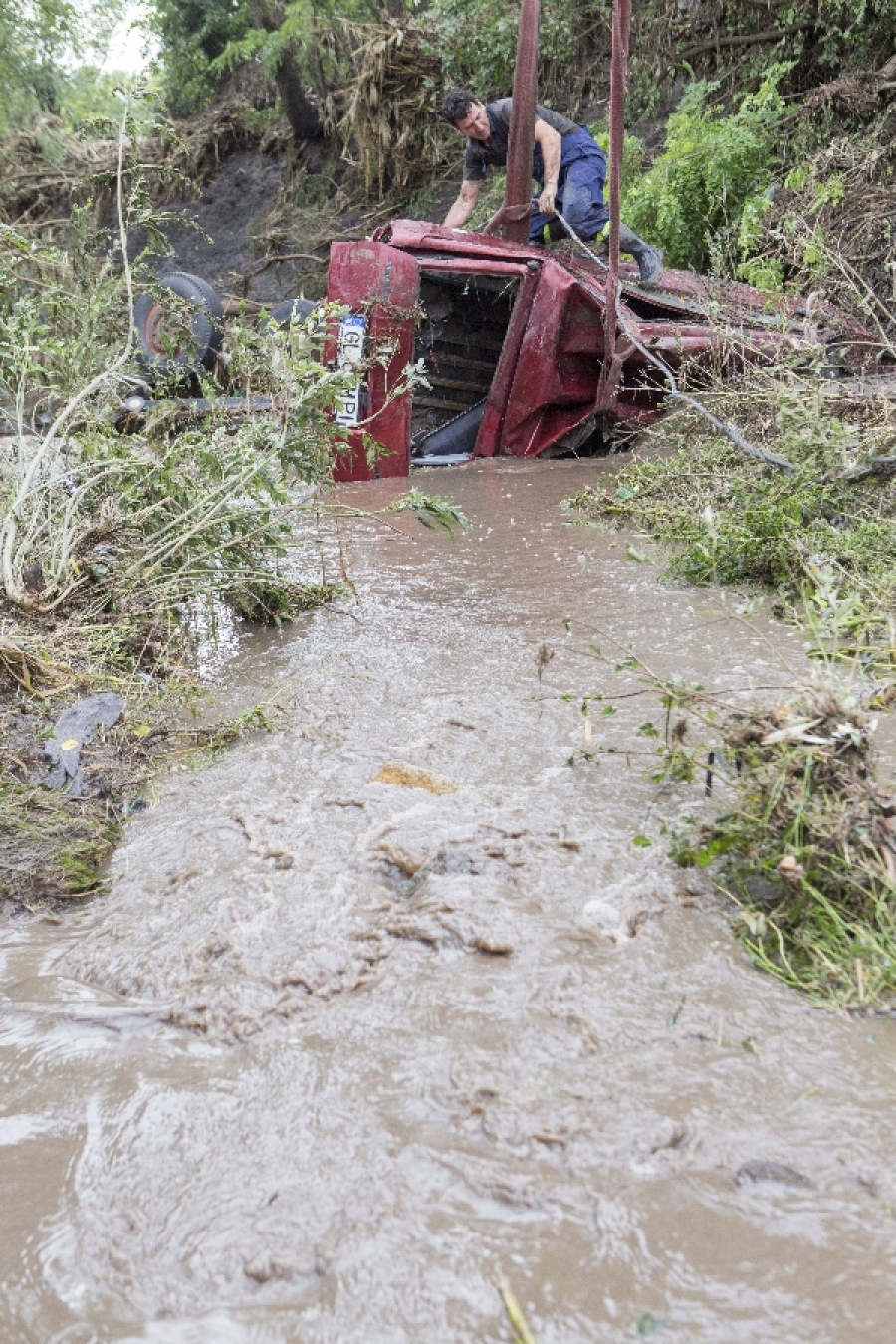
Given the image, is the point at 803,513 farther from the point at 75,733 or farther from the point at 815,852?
the point at 75,733

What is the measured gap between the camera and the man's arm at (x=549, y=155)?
684cm

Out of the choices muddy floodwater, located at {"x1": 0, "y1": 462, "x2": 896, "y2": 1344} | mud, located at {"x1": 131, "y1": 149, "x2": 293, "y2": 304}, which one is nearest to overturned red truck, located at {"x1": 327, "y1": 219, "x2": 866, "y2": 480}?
muddy floodwater, located at {"x1": 0, "y1": 462, "x2": 896, "y2": 1344}

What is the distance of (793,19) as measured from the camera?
9.44 metres

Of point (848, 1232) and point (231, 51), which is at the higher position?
point (231, 51)

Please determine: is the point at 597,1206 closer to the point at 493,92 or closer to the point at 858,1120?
the point at 858,1120

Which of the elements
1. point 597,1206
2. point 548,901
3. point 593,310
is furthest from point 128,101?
point 597,1206

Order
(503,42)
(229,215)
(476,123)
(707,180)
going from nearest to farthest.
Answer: (476,123) → (707,180) → (503,42) → (229,215)

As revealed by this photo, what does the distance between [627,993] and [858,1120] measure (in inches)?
15.6

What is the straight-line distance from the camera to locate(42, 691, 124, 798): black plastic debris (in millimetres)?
2596

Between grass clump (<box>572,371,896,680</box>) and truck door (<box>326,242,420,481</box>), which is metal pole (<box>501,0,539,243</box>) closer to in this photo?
truck door (<box>326,242,420,481</box>)

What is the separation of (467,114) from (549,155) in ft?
2.37

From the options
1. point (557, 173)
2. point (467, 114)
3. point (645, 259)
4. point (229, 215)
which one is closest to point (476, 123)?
point (467, 114)

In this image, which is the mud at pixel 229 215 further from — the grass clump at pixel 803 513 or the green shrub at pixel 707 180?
Result: the grass clump at pixel 803 513

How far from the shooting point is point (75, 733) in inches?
110
